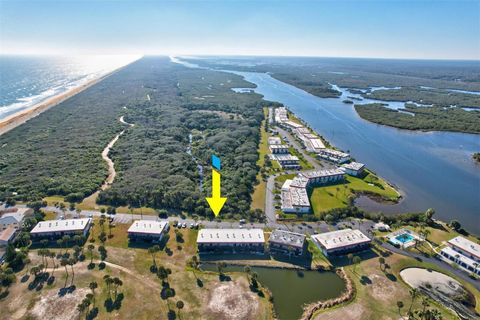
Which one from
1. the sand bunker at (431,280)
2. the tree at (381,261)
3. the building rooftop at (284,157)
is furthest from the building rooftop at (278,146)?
the sand bunker at (431,280)

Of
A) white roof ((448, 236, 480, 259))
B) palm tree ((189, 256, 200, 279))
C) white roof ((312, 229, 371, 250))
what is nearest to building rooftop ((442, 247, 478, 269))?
white roof ((448, 236, 480, 259))

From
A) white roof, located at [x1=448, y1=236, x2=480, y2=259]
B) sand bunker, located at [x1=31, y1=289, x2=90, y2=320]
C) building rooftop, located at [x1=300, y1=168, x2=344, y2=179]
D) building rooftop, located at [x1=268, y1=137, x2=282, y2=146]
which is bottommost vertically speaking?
sand bunker, located at [x1=31, y1=289, x2=90, y2=320]

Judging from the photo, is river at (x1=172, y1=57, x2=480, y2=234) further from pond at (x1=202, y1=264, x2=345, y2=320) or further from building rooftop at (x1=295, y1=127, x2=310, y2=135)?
pond at (x1=202, y1=264, x2=345, y2=320)

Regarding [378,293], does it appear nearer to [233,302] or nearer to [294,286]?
[294,286]

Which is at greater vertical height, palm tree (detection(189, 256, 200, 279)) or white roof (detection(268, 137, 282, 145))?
white roof (detection(268, 137, 282, 145))

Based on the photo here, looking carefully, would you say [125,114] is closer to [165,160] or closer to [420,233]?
[165,160]

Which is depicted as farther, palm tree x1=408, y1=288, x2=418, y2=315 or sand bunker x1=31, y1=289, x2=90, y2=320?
palm tree x1=408, y1=288, x2=418, y2=315

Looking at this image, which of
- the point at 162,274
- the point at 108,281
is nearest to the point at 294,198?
the point at 162,274
